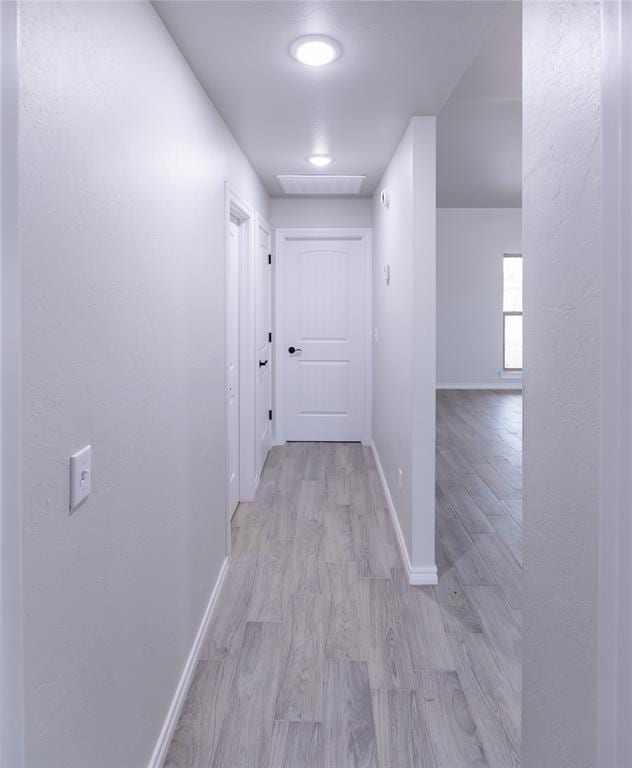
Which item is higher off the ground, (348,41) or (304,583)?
(348,41)

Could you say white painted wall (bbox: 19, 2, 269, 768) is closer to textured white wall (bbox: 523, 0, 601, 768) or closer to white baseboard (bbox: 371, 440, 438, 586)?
textured white wall (bbox: 523, 0, 601, 768)

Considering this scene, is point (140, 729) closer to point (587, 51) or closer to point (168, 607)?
point (168, 607)

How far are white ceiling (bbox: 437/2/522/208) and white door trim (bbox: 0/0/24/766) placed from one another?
1.58 m

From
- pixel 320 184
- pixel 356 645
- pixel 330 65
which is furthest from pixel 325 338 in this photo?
pixel 356 645

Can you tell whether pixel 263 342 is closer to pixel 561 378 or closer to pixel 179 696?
pixel 179 696

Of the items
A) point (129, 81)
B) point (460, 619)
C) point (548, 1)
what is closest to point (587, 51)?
point (548, 1)

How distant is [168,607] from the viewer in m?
1.90

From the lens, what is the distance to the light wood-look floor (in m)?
1.82

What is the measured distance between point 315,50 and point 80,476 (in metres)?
1.73

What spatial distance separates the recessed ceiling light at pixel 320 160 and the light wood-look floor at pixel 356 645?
2346 millimetres

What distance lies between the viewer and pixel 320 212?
5.38 metres

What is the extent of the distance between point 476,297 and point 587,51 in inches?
308

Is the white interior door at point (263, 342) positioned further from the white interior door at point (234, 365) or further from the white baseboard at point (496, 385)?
the white baseboard at point (496, 385)

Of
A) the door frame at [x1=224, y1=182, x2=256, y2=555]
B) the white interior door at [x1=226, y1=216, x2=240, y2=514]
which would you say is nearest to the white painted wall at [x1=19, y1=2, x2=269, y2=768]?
the white interior door at [x1=226, y1=216, x2=240, y2=514]
